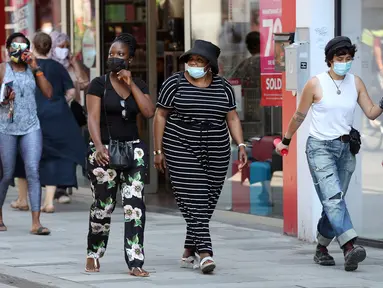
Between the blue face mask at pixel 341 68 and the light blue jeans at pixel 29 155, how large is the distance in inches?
140

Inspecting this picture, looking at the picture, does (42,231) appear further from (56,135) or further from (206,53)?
(206,53)

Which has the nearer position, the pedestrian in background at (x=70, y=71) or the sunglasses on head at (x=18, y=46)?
the sunglasses on head at (x=18, y=46)

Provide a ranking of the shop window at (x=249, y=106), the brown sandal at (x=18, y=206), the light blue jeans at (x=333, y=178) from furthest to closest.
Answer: the brown sandal at (x=18, y=206) → the shop window at (x=249, y=106) → the light blue jeans at (x=333, y=178)

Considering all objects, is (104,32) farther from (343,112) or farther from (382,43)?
(343,112)

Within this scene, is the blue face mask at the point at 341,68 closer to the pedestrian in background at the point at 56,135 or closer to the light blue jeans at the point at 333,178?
the light blue jeans at the point at 333,178

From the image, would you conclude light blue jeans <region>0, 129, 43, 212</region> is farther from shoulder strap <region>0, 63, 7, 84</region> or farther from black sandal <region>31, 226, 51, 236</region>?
shoulder strap <region>0, 63, 7, 84</region>

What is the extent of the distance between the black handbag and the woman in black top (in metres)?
0.04

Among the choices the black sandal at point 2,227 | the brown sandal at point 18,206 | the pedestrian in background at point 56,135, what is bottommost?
the brown sandal at point 18,206

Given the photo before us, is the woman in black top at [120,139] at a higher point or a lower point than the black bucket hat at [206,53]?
lower

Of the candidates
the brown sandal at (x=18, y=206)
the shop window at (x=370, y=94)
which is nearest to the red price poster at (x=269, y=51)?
the shop window at (x=370, y=94)

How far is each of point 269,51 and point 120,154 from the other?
150 inches

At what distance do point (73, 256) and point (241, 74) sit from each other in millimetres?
3529

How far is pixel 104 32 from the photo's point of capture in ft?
53.2

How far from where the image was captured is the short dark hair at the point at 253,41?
12.7 metres
